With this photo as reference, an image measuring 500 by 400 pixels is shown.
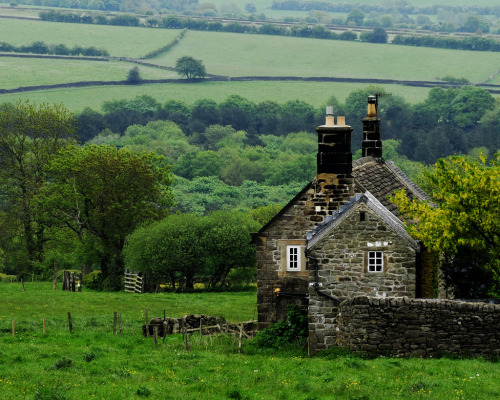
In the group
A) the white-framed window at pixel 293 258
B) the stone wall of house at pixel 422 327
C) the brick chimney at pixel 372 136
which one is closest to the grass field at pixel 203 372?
the stone wall of house at pixel 422 327

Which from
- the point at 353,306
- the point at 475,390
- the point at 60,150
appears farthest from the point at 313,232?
the point at 60,150

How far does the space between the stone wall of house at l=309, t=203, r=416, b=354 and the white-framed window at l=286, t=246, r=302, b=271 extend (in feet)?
20.7

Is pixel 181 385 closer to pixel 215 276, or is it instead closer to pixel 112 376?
pixel 112 376

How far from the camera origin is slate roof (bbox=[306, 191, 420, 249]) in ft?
113

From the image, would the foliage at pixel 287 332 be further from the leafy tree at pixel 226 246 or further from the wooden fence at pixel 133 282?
the wooden fence at pixel 133 282

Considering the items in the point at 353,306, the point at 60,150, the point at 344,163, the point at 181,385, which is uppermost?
the point at 60,150

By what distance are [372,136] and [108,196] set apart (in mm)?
40406

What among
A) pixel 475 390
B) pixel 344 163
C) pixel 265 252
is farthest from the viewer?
pixel 265 252

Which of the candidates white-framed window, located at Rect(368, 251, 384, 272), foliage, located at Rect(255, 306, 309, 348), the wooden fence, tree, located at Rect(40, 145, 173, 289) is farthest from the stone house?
tree, located at Rect(40, 145, 173, 289)

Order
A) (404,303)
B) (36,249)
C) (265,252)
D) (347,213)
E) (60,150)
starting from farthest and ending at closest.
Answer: (36,249)
(60,150)
(265,252)
(347,213)
(404,303)

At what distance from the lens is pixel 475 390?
90.3 ft

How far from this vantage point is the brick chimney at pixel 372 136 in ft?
152

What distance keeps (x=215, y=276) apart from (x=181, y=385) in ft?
160

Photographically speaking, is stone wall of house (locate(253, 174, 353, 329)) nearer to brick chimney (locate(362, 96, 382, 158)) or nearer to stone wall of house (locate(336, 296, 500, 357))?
brick chimney (locate(362, 96, 382, 158))
